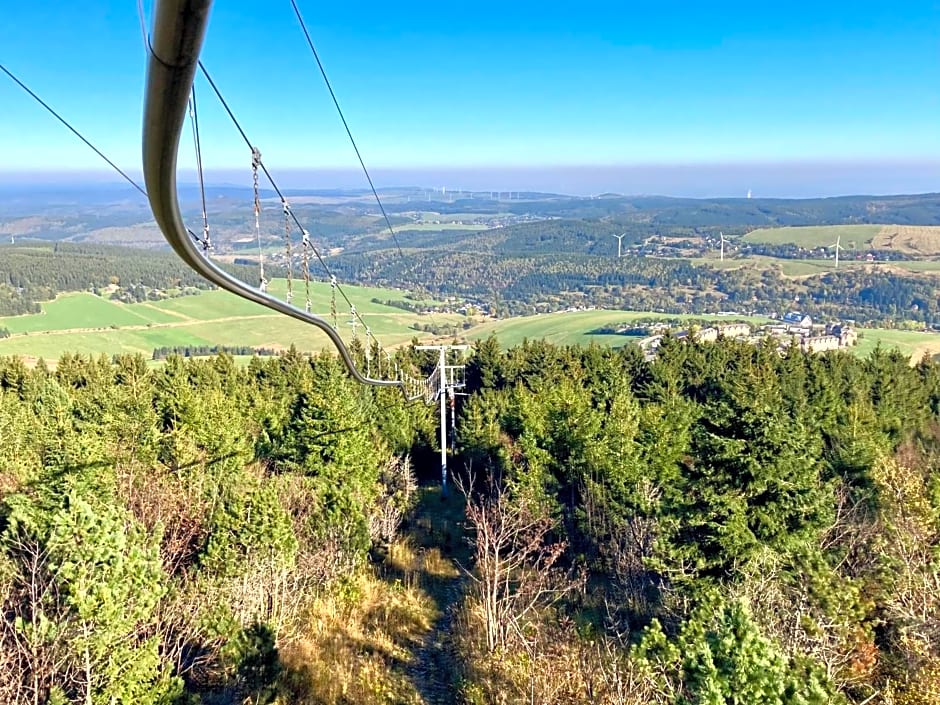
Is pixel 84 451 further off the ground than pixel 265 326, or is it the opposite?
pixel 84 451

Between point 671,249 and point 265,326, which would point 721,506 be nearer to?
point 265,326

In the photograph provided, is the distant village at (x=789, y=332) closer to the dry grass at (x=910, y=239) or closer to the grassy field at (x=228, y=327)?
the grassy field at (x=228, y=327)

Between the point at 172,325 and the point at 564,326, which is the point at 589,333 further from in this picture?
the point at 172,325

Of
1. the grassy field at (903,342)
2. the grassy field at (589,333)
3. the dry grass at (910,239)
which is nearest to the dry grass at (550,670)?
the grassy field at (589,333)

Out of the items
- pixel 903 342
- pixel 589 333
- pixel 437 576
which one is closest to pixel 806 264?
pixel 903 342

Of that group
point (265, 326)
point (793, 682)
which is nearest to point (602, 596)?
point (793, 682)

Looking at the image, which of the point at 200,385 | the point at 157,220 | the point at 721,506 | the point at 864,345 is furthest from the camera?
the point at 864,345

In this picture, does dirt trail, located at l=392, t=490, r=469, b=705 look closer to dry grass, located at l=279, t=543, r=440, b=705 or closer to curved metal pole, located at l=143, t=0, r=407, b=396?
dry grass, located at l=279, t=543, r=440, b=705
